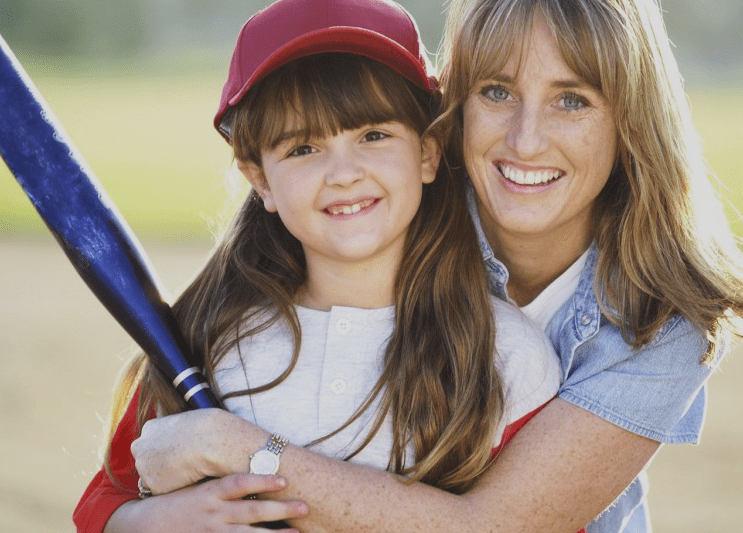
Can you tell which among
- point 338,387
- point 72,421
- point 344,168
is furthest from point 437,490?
point 72,421

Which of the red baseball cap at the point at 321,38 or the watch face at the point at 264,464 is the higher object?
the red baseball cap at the point at 321,38

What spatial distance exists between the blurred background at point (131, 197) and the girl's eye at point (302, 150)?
489mm

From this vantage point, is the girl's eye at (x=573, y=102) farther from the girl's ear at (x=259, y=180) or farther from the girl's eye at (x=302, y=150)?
the girl's ear at (x=259, y=180)

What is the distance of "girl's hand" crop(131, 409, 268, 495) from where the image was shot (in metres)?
2.33

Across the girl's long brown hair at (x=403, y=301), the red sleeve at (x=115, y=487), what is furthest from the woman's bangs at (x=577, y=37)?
the red sleeve at (x=115, y=487)

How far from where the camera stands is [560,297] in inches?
109

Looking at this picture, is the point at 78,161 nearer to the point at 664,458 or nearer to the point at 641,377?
the point at 641,377

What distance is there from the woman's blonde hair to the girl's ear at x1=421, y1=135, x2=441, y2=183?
0.13 ft

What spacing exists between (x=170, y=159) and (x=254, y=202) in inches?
481

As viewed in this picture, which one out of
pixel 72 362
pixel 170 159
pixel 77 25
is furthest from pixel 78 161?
pixel 77 25

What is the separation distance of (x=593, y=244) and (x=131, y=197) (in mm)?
9885

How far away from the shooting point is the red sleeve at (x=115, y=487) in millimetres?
2588

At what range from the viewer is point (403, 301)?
2.59m

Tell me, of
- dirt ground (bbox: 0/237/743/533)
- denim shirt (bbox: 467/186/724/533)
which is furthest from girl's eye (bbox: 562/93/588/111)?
dirt ground (bbox: 0/237/743/533)
